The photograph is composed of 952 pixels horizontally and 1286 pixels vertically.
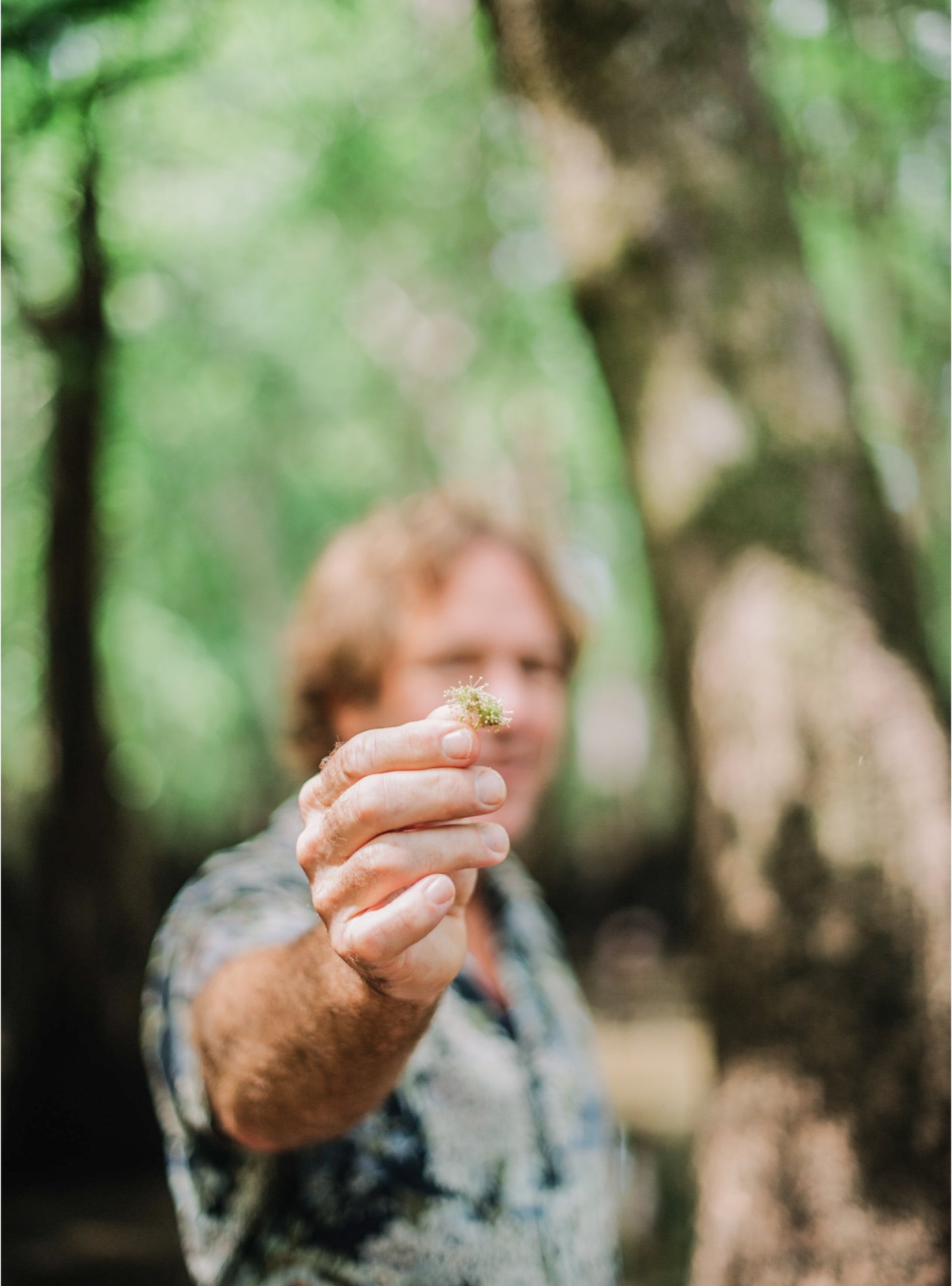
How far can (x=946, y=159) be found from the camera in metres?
5.07

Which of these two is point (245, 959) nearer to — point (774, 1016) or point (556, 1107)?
point (556, 1107)

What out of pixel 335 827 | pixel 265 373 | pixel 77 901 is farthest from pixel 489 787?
pixel 265 373

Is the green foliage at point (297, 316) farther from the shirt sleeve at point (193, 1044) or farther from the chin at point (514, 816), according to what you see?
the shirt sleeve at point (193, 1044)

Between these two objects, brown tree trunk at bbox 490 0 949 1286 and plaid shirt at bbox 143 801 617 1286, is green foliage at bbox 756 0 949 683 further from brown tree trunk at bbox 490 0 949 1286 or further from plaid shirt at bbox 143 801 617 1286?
plaid shirt at bbox 143 801 617 1286

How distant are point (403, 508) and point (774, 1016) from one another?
1.68 meters

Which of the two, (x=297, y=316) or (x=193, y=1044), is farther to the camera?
(x=297, y=316)

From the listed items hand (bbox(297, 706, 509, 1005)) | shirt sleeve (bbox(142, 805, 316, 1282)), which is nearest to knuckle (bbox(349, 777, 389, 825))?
hand (bbox(297, 706, 509, 1005))

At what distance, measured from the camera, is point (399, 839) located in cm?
101

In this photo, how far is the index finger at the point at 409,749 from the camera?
1000 mm

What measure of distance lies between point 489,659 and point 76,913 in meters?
6.09

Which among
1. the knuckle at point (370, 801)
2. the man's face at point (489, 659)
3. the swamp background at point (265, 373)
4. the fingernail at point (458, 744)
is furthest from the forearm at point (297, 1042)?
the swamp background at point (265, 373)

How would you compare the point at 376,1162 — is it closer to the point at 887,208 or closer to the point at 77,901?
the point at 77,901

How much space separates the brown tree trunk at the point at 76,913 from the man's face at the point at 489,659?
5.34 m

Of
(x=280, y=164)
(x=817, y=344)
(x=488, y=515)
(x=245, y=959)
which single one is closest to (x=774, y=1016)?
(x=245, y=959)
